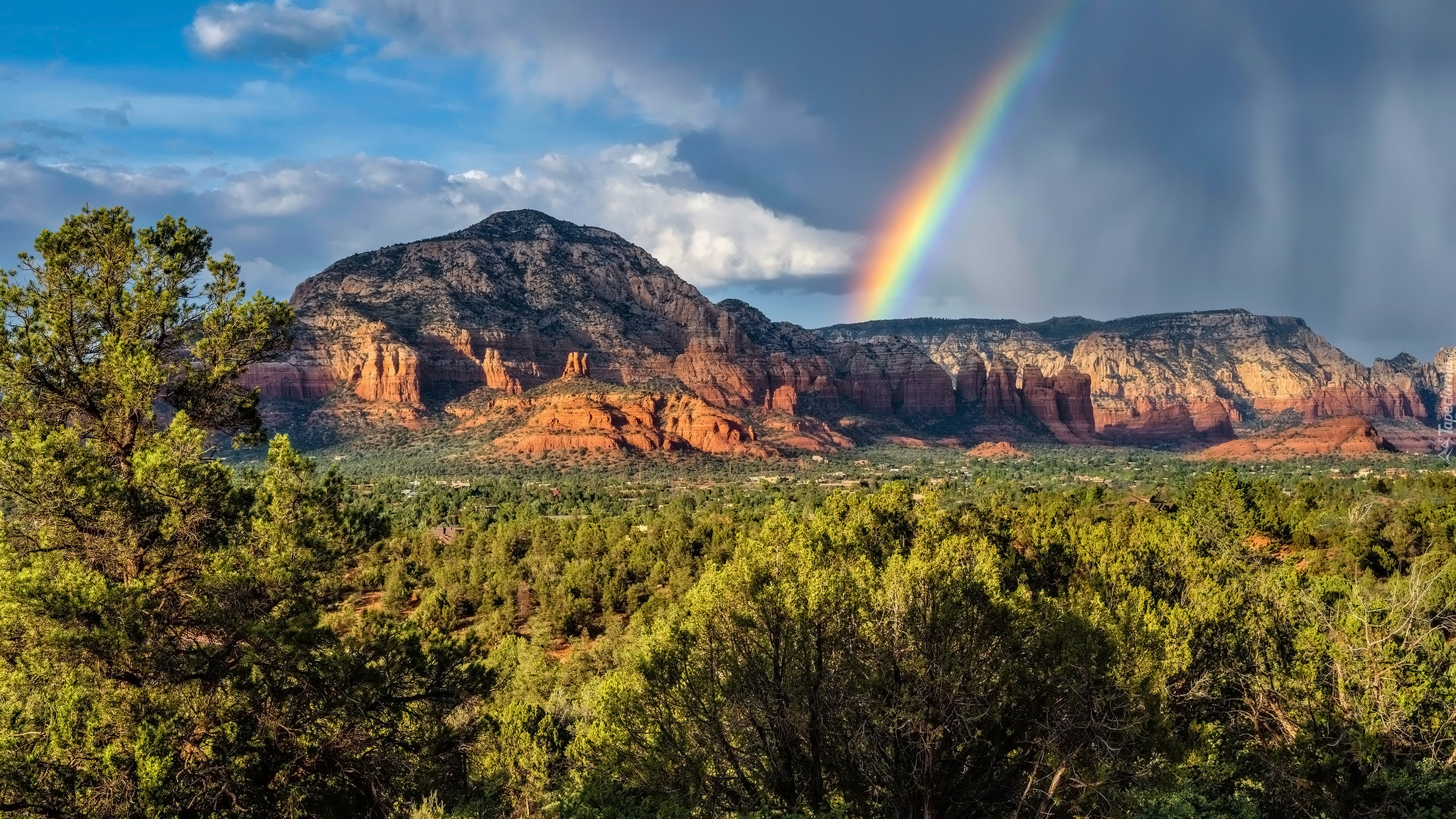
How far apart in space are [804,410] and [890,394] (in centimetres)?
3238

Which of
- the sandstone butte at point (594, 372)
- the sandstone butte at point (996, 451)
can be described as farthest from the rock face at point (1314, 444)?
the sandstone butte at point (594, 372)

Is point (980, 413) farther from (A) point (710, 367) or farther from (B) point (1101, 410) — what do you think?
(A) point (710, 367)

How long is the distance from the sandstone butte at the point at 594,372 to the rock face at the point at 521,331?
0.33 metres

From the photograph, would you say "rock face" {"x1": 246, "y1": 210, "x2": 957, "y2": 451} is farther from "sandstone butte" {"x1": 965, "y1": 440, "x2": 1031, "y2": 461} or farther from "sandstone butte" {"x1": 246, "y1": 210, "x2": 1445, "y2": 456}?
"sandstone butte" {"x1": 965, "y1": 440, "x2": 1031, "y2": 461}

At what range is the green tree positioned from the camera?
933 centimetres

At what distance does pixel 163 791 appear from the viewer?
29.8 feet

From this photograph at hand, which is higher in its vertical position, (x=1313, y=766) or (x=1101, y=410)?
(x=1101, y=410)

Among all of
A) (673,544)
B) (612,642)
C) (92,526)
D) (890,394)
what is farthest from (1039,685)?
(890,394)

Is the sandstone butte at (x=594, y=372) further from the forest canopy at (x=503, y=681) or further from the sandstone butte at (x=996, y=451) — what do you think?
the forest canopy at (x=503, y=681)

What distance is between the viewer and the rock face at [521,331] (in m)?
127

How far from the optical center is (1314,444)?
126000 mm

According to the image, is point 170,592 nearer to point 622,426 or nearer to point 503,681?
point 503,681

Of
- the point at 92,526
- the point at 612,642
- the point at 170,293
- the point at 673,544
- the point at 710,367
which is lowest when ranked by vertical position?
the point at 612,642

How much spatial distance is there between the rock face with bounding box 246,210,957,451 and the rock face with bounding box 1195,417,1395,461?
64.3 metres
